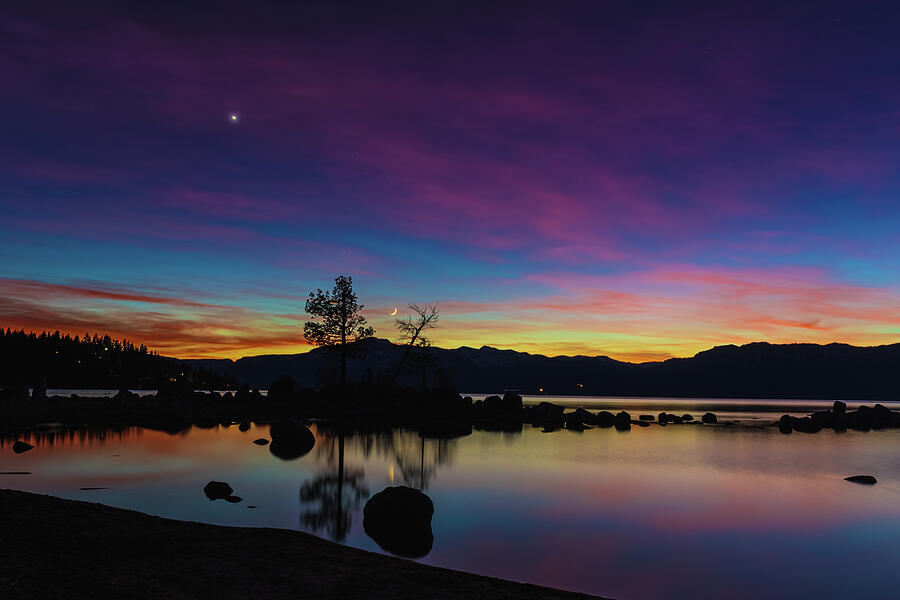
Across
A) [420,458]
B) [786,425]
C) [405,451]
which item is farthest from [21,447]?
[786,425]

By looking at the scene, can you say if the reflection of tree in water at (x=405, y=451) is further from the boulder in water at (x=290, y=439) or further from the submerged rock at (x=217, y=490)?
the submerged rock at (x=217, y=490)

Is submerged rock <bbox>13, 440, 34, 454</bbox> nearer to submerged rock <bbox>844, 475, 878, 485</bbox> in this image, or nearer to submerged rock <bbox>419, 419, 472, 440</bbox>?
submerged rock <bbox>419, 419, 472, 440</bbox>

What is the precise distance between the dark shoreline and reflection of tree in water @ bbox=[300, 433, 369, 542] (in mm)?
3623

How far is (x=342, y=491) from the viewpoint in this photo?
24.4m

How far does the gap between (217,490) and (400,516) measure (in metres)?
8.60

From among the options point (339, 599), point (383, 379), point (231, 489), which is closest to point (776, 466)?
point (231, 489)

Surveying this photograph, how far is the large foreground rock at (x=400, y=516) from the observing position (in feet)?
55.1

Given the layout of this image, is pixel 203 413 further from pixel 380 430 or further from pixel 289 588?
pixel 289 588

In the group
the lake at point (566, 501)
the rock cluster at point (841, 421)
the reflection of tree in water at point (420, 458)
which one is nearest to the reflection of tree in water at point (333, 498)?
the lake at point (566, 501)

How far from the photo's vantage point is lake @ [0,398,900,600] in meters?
15.3

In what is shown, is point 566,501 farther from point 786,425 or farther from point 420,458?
point 786,425

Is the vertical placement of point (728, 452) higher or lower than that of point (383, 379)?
lower

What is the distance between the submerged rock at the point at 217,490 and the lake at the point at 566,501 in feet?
1.50

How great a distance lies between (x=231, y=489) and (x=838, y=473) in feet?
113
